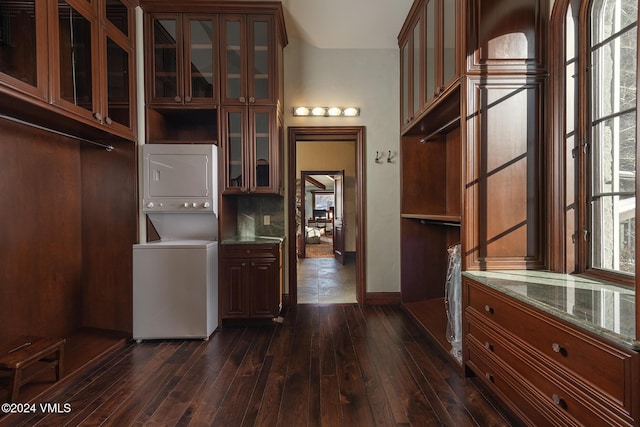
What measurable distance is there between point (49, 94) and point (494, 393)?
3.16m

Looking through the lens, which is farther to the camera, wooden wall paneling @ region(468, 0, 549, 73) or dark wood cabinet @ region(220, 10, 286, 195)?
dark wood cabinet @ region(220, 10, 286, 195)

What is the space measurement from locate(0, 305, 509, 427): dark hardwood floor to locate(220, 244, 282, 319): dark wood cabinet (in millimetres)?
245

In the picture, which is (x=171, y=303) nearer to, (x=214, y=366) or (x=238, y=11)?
(x=214, y=366)

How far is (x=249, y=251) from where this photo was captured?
120 inches

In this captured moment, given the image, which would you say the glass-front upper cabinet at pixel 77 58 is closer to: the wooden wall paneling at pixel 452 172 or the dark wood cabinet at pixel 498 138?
the dark wood cabinet at pixel 498 138

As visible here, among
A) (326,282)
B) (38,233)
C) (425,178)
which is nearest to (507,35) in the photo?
(425,178)

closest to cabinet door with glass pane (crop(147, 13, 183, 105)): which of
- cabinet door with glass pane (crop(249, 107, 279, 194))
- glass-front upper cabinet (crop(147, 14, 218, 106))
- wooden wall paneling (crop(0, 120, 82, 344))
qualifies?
glass-front upper cabinet (crop(147, 14, 218, 106))

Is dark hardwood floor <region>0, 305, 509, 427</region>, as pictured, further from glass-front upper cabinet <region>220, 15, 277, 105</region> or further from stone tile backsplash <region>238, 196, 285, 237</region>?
glass-front upper cabinet <region>220, 15, 277, 105</region>

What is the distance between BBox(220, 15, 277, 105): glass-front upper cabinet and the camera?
2.99 meters

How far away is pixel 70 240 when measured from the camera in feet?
8.84

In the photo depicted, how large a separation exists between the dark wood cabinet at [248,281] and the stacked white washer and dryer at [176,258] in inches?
5.7

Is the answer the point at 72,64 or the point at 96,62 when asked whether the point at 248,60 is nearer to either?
the point at 96,62

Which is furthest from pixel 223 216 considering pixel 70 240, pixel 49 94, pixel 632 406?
pixel 632 406

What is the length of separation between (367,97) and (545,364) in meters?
3.10
